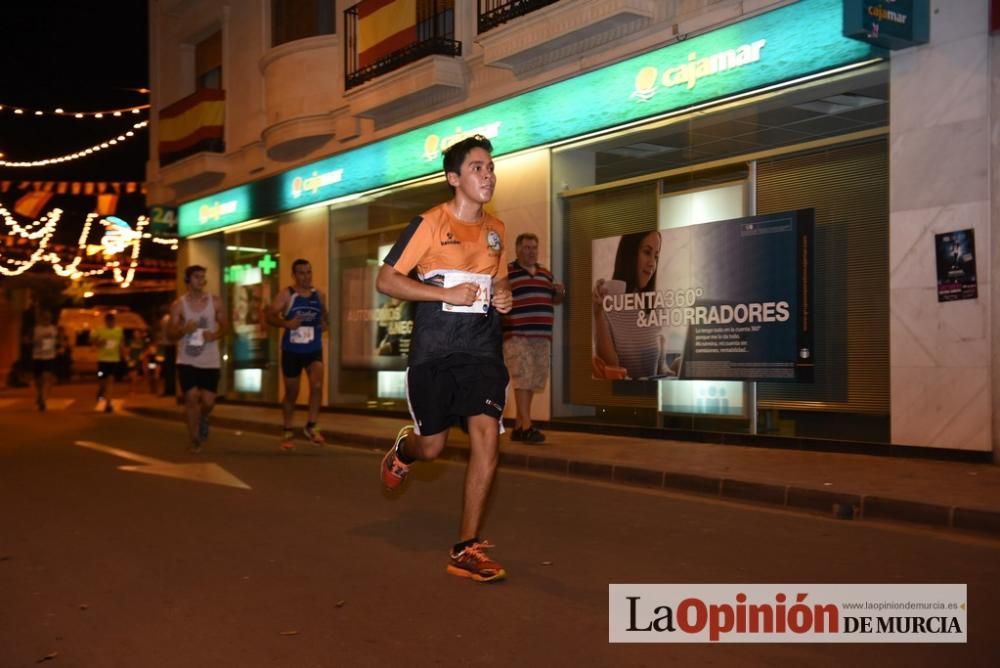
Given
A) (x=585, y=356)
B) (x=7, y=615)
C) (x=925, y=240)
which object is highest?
(x=925, y=240)

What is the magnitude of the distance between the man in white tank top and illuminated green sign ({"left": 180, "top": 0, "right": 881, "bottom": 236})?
15.4 feet

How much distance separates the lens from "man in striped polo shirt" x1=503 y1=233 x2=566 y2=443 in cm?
1138

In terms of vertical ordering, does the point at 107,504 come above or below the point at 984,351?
below

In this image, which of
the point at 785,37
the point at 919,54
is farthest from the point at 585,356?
the point at 919,54

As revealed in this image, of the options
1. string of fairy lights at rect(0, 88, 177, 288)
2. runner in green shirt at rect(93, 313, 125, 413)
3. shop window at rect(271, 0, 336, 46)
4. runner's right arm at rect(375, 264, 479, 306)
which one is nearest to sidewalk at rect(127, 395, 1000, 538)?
runner's right arm at rect(375, 264, 479, 306)

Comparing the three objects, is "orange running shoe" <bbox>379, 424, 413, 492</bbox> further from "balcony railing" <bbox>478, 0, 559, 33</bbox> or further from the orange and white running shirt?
"balcony railing" <bbox>478, 0, 559, 33</bbox>

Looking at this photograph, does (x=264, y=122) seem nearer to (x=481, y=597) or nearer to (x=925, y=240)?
(x=925, y=240)

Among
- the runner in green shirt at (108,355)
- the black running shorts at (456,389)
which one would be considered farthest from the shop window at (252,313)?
the black running shorts at (456,389)

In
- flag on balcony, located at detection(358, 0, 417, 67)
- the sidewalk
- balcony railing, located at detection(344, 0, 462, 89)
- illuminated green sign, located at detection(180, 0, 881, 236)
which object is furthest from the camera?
flag on balcony, located at detection(358, 0, 417, 67)

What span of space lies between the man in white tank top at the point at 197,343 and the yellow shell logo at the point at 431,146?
5.12 meters

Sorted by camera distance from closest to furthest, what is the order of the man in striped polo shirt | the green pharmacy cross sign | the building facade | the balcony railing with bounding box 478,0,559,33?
the building facade, the man in striped polo shirt, the balcony railing with bounding box 478,0,559,33, the green pharmacy cross sign

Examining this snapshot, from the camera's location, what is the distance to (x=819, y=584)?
5098 millimetres

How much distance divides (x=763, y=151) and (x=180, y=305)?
635 cm

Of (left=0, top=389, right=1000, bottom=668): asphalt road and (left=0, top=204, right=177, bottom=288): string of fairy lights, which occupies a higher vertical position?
(left=0, top=204, right=177, bottom=288): string of fairy lights
